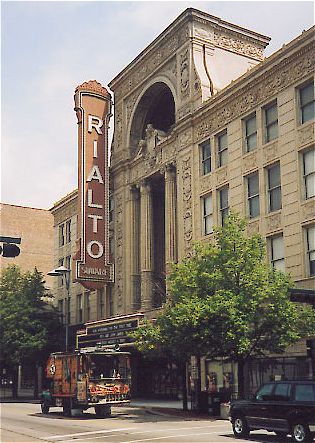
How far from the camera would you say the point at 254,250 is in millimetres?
28328

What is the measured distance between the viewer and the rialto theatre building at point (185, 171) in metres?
32.1

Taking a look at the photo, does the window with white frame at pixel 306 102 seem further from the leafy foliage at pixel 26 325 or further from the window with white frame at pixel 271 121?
the leafy foliage at pixel 26 325

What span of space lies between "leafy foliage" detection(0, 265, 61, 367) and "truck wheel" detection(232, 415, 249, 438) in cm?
3242

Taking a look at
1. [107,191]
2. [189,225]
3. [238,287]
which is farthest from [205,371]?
[107,191]

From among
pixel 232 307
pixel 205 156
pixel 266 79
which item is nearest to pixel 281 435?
pixel 232 307

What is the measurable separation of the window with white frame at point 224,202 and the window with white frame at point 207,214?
0.80 m

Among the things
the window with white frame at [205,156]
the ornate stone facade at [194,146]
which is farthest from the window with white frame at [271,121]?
the window with white frame at [205,156]

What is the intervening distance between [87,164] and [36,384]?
21.0 meters

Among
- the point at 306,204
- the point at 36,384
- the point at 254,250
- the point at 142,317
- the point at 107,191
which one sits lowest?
the point at 36,384

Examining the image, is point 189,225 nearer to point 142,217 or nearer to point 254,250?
point 142,217

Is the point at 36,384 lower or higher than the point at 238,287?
lower

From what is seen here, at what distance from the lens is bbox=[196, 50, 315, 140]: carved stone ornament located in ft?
105

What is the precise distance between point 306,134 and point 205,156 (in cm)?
916

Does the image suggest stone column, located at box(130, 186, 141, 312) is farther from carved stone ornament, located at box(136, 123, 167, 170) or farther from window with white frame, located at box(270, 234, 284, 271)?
window with white frame, located at box(270, 234, 284, 271)
